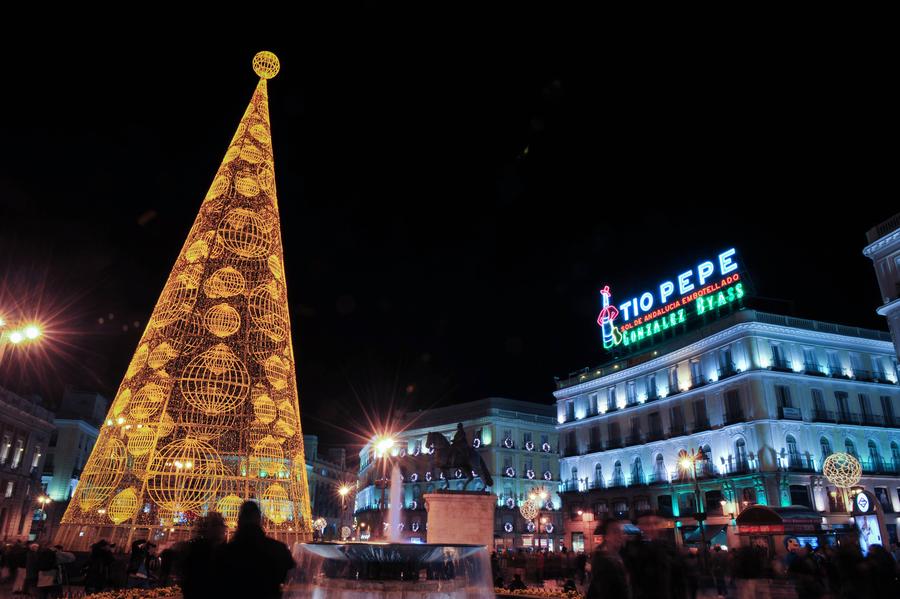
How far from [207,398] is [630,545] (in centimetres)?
1377

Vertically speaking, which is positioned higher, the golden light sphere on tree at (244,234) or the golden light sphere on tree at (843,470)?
the golden light sphere on tree at (244,234)

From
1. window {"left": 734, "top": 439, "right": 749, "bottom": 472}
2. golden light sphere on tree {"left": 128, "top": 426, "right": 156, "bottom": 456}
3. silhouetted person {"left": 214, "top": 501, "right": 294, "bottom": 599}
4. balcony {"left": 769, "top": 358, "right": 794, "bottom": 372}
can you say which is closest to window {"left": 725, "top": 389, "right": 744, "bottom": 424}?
window {"left": 734, "top": 439, "right": 749, "bottom": 472}

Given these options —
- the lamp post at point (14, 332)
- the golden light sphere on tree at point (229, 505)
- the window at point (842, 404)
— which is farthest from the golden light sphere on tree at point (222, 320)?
the window at point (842, 404)

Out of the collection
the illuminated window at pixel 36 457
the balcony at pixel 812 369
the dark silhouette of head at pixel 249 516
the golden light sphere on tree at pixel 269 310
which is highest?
the balcony at pixel 812 369

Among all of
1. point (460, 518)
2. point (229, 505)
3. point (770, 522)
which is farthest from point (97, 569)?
point (770, 522)

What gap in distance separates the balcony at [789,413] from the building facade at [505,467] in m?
27.2

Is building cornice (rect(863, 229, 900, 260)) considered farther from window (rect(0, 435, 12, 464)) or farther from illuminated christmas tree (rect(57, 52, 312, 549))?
window (rect(0, 435, 12, 464))

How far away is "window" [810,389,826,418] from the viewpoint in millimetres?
39438

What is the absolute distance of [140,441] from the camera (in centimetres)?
1623

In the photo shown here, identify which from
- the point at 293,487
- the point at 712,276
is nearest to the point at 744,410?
the point at 712,276

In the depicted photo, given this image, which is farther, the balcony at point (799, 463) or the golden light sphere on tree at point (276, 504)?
the balcony at point (799, 463)

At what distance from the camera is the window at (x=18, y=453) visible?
45.3 meters

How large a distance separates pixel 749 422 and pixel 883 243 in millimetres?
13859

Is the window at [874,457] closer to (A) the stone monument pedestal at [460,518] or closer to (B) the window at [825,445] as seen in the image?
(B) the window at [825,445]
